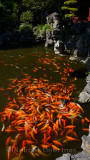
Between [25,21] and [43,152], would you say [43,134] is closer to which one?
[43,152]

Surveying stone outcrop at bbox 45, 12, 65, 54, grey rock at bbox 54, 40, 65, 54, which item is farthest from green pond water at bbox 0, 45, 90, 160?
stone outcrop at bbox 45, 12, 65, 54

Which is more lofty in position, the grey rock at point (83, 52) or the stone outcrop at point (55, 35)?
the stone outcrop at point (55, 35)

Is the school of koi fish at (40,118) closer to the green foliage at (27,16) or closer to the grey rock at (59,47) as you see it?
the grey rock at (59,47)

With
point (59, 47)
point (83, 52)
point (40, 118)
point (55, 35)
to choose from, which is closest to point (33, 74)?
point (83, 52)

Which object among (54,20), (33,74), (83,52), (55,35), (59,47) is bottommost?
(33,74)

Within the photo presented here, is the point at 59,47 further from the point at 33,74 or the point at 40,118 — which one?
the point at 40,118

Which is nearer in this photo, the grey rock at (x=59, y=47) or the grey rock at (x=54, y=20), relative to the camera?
the grey rock at (x=59, y=47)

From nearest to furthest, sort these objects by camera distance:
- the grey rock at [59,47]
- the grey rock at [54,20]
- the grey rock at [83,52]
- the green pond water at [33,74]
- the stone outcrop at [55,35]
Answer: the green pond water at [33,74]
the grey rock at [83,52]
the grey rock at [59,47]
the stone outcrop at [55,35]
the grey rock at [54,20]

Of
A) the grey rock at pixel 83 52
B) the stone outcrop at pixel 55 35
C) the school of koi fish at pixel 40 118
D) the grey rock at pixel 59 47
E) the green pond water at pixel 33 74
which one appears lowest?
the school of koi fish at pixel 40 118

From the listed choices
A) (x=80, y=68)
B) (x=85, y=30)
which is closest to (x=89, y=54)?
(x=80, y=68)

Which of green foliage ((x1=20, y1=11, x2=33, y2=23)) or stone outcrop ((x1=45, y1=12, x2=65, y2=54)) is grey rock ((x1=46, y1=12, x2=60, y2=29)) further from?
green foliage ((x1=20, y1=11, x2=33, y2=23))

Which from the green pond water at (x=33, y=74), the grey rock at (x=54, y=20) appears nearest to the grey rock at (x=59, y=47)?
the green pond water at (x=33, y=74)

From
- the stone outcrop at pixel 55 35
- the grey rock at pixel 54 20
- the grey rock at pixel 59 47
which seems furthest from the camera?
the grey rock at pixel 54 20

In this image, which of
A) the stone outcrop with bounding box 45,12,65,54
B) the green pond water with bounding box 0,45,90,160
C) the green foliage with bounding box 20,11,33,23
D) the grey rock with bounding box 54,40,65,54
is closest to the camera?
the green pond water with bounding box 0,45,90,160
